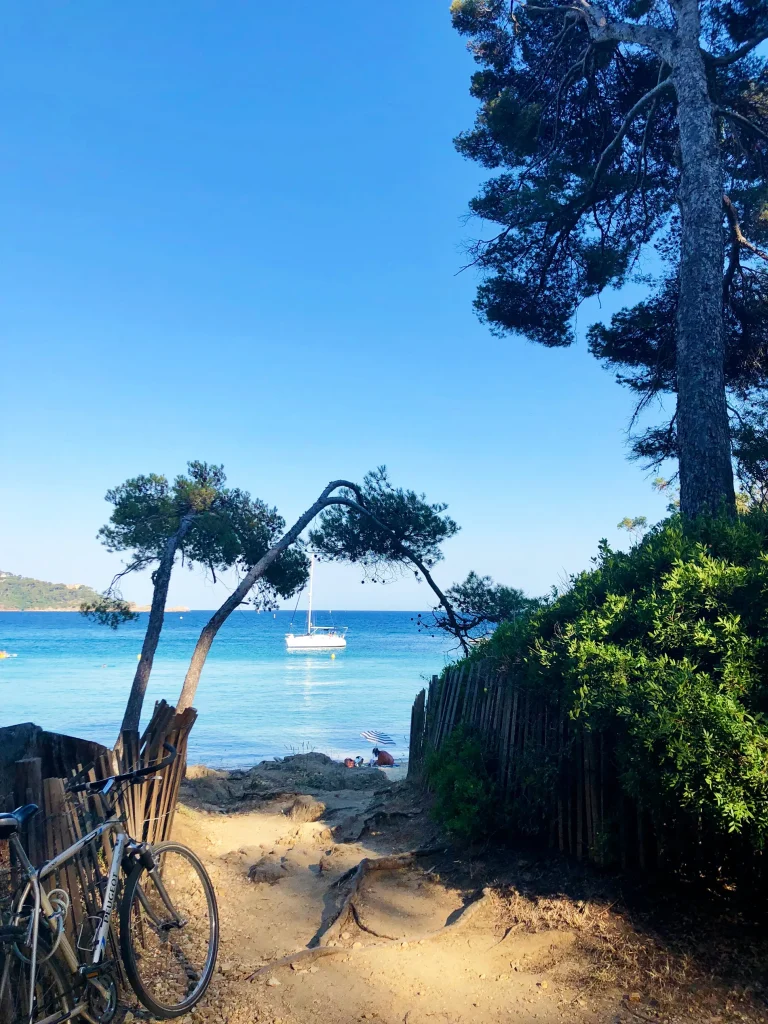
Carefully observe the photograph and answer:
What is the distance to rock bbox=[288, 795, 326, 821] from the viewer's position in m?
8.13

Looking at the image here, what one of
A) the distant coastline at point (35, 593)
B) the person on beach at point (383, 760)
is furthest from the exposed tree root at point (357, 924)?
the distant coastline at point (35, 593)

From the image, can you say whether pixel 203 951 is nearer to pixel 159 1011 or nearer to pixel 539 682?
pixel 159 1011

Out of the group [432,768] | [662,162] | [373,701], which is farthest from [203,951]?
[373,701]

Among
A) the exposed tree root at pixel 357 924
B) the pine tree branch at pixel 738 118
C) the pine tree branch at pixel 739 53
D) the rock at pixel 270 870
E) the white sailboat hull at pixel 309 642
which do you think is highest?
the pine tree branch at pixel 739 53

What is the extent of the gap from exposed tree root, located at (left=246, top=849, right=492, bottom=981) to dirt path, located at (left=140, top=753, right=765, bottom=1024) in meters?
0.02

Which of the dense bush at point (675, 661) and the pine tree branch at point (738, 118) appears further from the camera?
the pine tree branch at point (738, 118)

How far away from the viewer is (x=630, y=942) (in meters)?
4.10

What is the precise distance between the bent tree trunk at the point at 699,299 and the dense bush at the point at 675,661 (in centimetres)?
205

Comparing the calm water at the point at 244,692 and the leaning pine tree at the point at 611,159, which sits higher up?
the leaning pine tree at the point at 611,159

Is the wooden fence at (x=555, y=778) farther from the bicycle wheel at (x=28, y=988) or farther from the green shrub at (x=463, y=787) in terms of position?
the bicycle wheel at (x=28, y=988)

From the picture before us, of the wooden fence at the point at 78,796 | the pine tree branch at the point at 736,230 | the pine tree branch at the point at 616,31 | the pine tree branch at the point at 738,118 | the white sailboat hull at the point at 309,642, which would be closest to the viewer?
the wooden fence at the point at 78,796

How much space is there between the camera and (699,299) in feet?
26.5

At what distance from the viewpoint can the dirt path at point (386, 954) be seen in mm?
3604

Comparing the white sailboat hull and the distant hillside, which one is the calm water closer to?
the white sailboat hull
